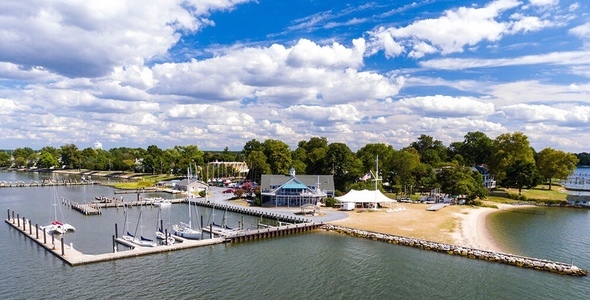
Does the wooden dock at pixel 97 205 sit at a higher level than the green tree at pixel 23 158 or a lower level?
lower

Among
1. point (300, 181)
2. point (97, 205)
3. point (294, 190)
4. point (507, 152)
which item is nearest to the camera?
point (294, 190)

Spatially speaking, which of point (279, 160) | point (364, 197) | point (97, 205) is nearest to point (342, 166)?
point (364, 197)

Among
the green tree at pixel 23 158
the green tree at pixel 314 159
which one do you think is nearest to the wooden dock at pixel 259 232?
the green tree at pixel 314 159

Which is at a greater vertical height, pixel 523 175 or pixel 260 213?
pixel 523 175

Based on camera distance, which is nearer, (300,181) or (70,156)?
(300,181)

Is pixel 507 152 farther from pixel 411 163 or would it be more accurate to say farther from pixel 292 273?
pixel 292 273

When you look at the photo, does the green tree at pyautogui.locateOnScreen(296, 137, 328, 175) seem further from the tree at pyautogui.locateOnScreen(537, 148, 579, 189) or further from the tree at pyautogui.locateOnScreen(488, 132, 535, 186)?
the tree at pyautogui.locateOnScreen(537, 148, 579, 189)

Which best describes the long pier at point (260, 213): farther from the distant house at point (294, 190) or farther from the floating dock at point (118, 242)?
the floating dock at point (118, 242)
